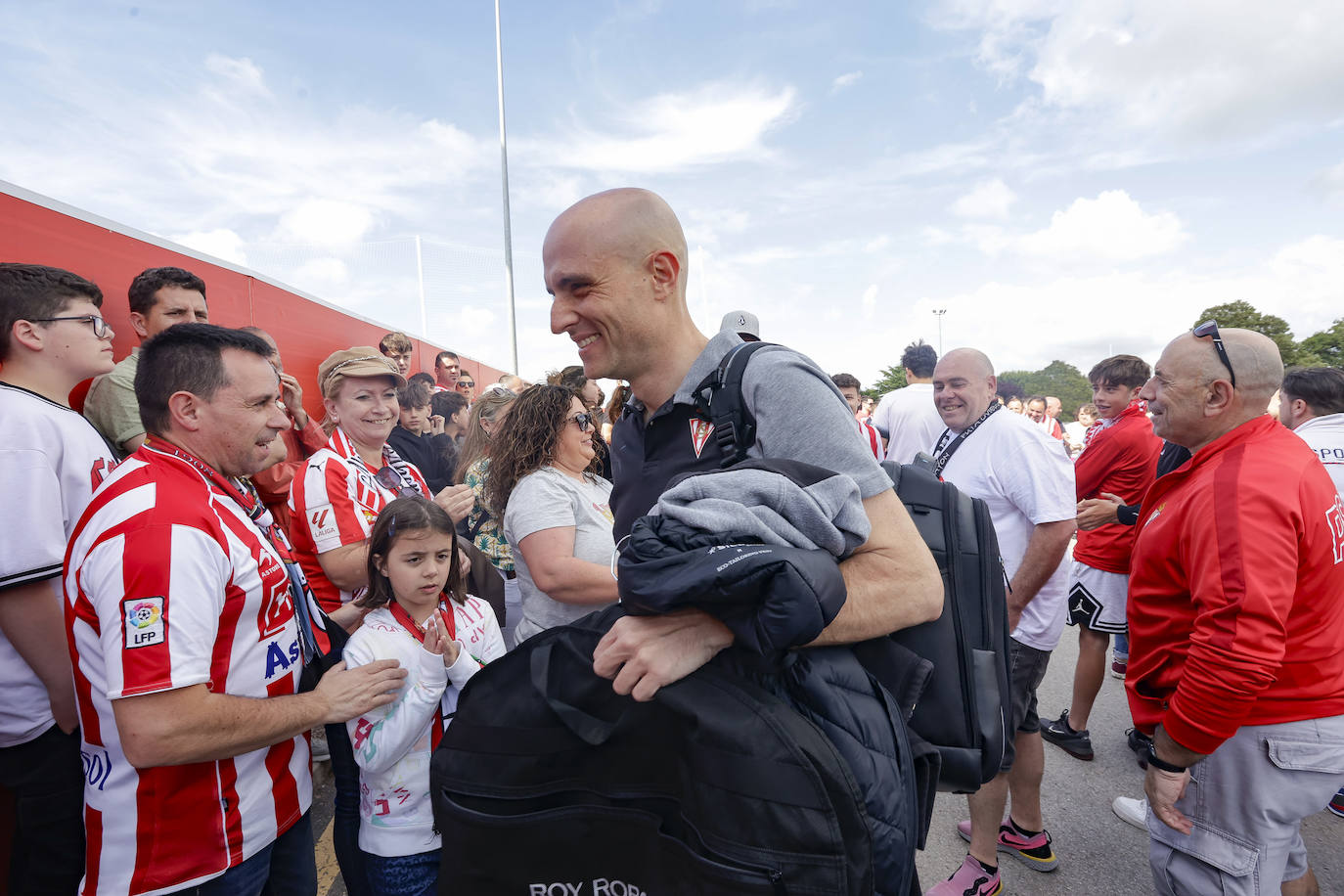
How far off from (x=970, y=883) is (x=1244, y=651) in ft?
5.54

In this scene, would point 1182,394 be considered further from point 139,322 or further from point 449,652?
point 139,322

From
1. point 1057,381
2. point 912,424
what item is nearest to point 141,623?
point 912,424

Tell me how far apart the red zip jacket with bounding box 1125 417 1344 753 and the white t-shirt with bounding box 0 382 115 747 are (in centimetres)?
341

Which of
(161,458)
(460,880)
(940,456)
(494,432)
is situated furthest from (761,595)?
(940,456)

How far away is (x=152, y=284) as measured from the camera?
304 centimetres

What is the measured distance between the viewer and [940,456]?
3.55 m

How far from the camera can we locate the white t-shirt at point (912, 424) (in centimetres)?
470

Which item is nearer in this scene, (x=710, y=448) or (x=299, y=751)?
(x=710, y=448)

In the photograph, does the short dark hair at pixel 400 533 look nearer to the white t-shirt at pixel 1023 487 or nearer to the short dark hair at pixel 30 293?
the short dark hair at pixel 30 293

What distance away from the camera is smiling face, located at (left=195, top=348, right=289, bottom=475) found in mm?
1822

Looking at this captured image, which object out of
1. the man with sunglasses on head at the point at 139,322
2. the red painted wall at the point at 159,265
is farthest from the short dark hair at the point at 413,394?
the man with sunglasses on head at the point at 139,322

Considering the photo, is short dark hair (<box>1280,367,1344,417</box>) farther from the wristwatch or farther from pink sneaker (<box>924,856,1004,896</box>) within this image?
pink sneaker (<box>924,856,1004,896</box>)

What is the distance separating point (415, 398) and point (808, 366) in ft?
15.1

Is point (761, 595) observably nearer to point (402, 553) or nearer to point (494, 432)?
point (402, 553)
